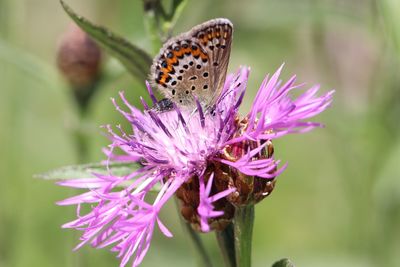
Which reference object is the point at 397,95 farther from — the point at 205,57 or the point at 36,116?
the point at 36,116

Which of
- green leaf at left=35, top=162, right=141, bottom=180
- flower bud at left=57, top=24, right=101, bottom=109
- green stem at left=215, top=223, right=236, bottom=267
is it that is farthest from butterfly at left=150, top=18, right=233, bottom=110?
flower bud at left=57, top=24, right=101, bottom=109

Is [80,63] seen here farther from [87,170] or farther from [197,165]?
[197,165]

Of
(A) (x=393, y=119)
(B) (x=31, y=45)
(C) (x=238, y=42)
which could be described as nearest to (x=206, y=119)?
(A) (x=393, y=119)

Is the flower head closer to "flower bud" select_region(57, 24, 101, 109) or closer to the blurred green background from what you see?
the blurred green background

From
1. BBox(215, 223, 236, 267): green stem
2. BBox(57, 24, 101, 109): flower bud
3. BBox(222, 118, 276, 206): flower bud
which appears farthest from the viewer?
BBox(57, 24, 101, 109): flower bud

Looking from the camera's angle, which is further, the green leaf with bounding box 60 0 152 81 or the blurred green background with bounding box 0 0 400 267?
the blurred green background with bounding box 0 0 400 267

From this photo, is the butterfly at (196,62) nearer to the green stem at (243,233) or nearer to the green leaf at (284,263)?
the green stem at (243,233)
